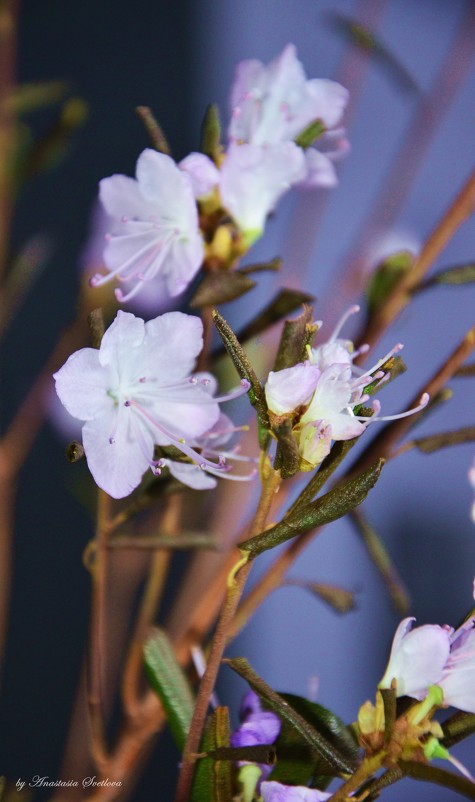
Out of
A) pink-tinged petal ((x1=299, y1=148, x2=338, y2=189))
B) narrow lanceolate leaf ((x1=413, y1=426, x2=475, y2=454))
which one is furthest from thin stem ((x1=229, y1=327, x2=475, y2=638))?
pink-tinged petal ((x1=299, y1=148, x2=338, y2=189))

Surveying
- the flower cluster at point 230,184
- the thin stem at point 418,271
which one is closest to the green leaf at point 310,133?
the flower cluster at point 230,184

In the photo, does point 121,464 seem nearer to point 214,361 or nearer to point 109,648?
point 214,361

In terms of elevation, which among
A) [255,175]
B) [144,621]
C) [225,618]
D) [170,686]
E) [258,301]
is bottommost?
[258,301]

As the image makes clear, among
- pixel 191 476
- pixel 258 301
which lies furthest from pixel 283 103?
pixel 258 301

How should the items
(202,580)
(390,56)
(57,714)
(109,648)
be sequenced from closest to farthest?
1. (390,56)
2. (202,580)
3. (109,648)
4. (57,714)

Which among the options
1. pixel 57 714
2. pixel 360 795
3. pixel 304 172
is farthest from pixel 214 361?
pixel 57 714

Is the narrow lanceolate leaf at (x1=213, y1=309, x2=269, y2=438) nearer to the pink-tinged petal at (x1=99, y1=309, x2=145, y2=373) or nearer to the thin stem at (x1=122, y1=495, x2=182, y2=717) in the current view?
the pink-tinged petal at (x1=99, y1=309, x2=145, y2=373)

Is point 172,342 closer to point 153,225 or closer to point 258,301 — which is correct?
point 153,225
